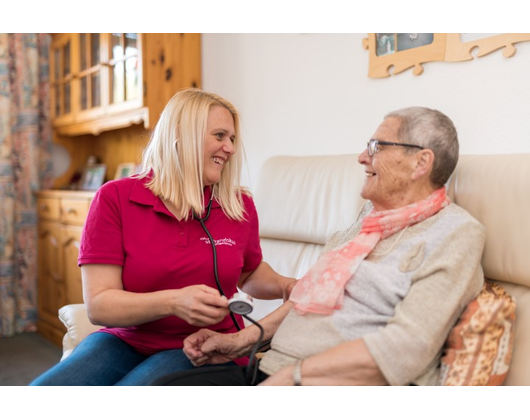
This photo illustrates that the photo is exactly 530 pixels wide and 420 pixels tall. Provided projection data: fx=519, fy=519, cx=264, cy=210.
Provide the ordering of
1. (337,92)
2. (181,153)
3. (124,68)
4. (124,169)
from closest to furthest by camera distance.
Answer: (181,153), (337,92), (124,68), (124,169)

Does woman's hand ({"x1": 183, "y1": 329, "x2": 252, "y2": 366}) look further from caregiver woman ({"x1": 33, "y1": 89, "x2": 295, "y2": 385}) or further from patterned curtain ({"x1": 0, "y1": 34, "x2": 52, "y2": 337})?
patterned curtain ({"x1": 0, "y1": 34, "x2": 52, "y2": 337})

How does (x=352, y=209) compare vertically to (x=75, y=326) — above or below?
above

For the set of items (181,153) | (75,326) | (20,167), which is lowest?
(75,326)

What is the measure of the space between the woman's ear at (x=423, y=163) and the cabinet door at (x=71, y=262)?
83.7 inches

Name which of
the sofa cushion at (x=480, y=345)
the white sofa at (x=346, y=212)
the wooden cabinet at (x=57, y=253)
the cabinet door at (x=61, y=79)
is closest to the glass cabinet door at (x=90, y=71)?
the cabinet door at (x=61, y=79)

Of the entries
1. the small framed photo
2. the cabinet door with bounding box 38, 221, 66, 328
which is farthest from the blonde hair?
the cabinet door with bounding box 38, 221, 66, 328

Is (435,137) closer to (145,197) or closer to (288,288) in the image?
(288,288)

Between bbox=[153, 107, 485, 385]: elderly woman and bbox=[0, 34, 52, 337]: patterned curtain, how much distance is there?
7.98ft

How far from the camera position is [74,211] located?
2.86 meters

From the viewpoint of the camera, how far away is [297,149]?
7.41 ft

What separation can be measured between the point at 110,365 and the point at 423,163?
890mm

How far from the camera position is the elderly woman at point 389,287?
39.7 inches

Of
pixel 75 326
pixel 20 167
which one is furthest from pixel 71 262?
pixel 75 326

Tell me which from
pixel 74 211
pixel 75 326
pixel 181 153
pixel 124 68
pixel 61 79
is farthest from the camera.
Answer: pixel 61 79
